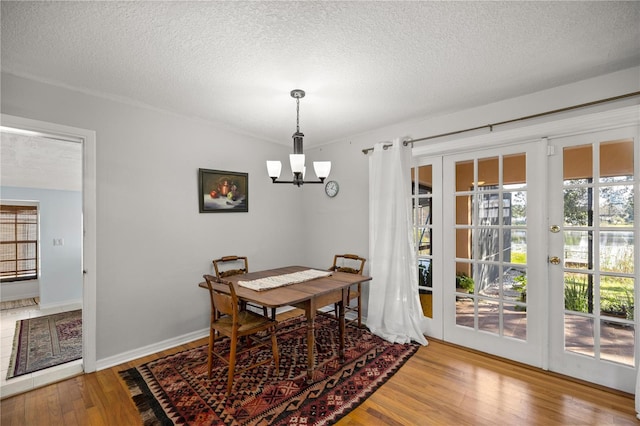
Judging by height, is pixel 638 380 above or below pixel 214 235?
below

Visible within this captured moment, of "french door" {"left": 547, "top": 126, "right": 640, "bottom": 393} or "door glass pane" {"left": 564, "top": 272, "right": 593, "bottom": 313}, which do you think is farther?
"door glass pane" {"left": 564, "top": 272, "right": 593, "bottom": 313}

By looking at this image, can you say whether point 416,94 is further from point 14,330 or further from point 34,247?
point 34,247

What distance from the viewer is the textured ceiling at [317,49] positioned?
1.50m

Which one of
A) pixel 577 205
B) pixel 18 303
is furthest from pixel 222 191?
pixel 18 303

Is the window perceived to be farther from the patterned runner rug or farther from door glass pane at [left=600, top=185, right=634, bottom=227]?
door glass pane at [left=600, top=185, right=634, bottom=227]

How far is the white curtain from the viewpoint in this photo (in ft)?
10.1

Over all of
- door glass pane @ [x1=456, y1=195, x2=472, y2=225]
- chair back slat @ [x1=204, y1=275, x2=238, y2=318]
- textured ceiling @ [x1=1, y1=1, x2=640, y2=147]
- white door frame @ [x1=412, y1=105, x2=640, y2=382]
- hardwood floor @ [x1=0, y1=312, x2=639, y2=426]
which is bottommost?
hardwood floor @ [x1=0, y1=312, x2=639, y2=426]

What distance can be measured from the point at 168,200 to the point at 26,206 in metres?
4.58

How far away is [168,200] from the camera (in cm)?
293

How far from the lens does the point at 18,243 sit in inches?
214

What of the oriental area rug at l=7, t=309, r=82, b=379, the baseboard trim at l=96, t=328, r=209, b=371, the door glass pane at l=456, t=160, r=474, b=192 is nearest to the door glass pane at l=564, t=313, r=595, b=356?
the door glass pane at l=456, t=160, r=474, b=192

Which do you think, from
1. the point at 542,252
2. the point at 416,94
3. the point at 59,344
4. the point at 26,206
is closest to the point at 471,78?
the point at 416,94

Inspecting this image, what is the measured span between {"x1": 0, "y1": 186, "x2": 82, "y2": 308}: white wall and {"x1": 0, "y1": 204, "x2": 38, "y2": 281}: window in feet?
1.44

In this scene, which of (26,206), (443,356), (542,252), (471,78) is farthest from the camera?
(26,206)
